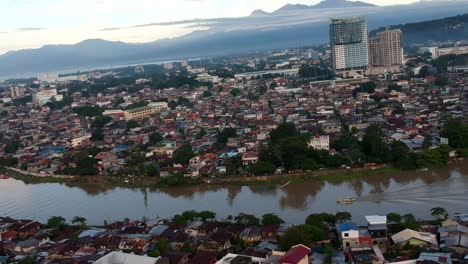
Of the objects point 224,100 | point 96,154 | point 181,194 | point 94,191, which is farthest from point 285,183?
point 224,100

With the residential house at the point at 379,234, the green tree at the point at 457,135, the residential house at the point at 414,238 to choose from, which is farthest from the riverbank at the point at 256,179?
the residential house at the point at 414,238

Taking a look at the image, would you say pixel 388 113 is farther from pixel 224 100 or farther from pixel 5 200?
pixel 5 200

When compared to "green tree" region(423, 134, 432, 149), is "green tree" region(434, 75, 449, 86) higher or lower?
higher

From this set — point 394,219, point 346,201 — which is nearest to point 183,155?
point 346,201

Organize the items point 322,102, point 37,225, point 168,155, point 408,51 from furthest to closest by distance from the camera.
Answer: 1. point 408,51
2. point 322,102
3. point 168,155
4. point 37,225

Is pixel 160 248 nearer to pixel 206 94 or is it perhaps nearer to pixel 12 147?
pixel 12 147

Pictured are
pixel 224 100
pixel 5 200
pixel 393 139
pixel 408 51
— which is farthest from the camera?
pixel 408 51

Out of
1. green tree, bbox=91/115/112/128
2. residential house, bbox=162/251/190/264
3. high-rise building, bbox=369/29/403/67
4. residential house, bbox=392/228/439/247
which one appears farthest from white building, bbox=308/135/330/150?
high-rise building, bbox=369/29/403/67

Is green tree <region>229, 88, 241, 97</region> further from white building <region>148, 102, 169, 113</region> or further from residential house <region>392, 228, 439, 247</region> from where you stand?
residential house <region>392, 228, 439, 247</region>
